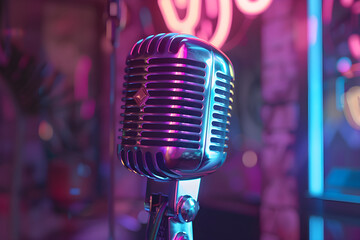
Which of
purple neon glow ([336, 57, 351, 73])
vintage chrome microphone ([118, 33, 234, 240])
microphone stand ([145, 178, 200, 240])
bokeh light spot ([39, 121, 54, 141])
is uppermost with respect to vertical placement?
purple neon glow ([336, 57, 351, 73])

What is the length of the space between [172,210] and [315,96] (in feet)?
5.32

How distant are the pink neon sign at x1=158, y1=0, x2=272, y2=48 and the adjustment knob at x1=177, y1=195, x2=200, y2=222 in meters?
1.77

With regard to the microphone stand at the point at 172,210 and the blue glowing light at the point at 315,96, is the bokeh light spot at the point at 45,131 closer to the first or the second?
the blue glowing light at the point at 315,96

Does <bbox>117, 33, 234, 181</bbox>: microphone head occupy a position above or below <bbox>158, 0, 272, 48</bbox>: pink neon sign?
below

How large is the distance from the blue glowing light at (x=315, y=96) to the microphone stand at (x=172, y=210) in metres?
1.48

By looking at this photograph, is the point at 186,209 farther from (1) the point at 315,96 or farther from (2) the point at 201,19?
(2) the point at 201,19

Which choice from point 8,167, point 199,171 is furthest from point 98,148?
point 199,171

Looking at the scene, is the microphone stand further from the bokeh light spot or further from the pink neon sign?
the bokeh light spot

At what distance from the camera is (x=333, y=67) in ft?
7.04

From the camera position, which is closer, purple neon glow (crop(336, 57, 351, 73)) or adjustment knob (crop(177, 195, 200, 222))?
adjustment knob (crop(177, 195, 200, 222))

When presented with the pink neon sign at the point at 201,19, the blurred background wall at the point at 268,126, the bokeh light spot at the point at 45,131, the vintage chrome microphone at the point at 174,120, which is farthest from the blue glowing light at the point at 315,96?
the bokeh light spot at the point at 45,131

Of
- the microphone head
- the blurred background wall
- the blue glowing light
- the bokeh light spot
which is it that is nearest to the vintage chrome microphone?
the microphone head

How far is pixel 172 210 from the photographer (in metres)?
0.83

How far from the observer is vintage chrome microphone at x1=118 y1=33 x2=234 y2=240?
0.77 m
